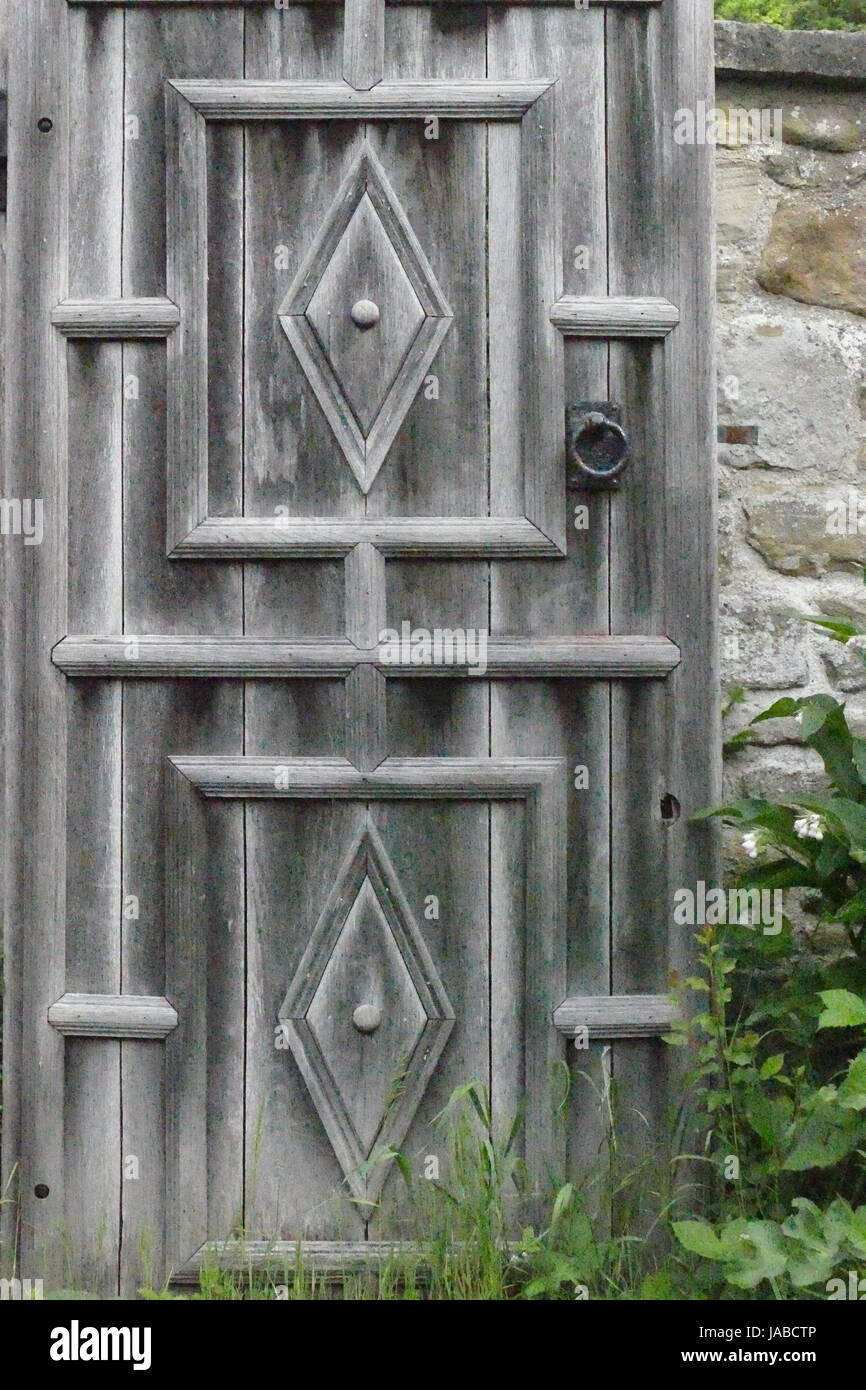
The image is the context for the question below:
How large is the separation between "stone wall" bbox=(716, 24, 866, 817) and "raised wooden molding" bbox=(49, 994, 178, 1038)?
1367mm

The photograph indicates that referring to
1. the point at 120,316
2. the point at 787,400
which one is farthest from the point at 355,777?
the point at 787,400

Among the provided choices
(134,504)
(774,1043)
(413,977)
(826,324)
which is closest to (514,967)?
(413,977)

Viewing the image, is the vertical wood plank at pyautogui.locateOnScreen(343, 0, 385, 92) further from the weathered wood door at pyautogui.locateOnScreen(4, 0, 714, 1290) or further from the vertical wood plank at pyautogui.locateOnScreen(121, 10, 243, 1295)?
the vertical wood plank at pyautogui.locateOnScreen(121, 10, 243, 1295)

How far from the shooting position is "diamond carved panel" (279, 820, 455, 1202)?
2.60m

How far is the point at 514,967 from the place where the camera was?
103 inches

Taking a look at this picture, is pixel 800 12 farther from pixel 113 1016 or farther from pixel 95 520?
pixel 113 1016

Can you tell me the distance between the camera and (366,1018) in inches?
102

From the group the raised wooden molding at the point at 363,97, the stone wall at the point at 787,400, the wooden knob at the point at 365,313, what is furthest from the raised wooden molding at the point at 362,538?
the raised wooden molding at the point at 363,97

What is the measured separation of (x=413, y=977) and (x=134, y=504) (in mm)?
1157

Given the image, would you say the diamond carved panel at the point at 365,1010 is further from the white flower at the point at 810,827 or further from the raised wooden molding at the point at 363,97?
the raised wooden molding at the point at 363,97

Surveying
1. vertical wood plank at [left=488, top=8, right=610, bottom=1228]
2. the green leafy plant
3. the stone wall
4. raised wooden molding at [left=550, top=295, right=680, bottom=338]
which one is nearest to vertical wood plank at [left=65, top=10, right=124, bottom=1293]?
vertical wood plank at [left=488, top=8, right=610, bottom=1228]
